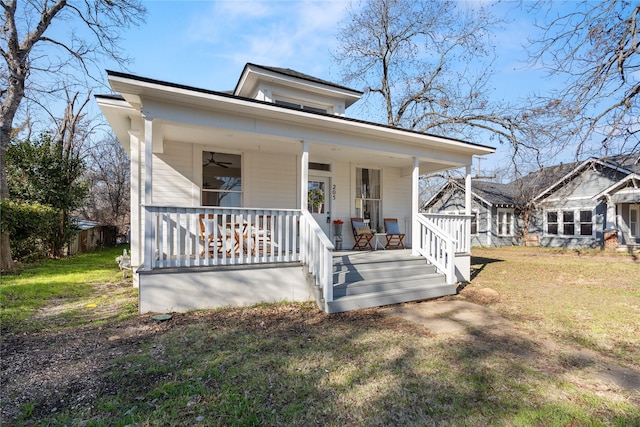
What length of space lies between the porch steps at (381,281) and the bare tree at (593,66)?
427cm

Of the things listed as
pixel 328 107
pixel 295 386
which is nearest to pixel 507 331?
pixel 295 386

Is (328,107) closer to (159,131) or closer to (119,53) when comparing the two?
(159,131)

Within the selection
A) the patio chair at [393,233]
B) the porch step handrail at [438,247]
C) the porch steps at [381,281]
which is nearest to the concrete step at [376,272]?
the porch steps at [381,281]

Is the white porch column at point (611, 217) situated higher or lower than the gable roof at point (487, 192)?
lower

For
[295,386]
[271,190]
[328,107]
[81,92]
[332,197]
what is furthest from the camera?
[81,92]

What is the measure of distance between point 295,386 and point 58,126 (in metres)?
22.6

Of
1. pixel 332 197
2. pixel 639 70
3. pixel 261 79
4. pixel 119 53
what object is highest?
pixel 119 53

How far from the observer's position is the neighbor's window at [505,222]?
19.8m

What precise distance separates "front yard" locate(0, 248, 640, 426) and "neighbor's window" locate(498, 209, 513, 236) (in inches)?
623

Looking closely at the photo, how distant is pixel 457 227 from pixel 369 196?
269cm

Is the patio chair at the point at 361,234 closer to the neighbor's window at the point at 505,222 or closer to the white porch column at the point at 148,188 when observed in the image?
the white porch column at the point at 148,188

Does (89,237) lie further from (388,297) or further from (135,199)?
(388,297)

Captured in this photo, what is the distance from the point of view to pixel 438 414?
A: 8.02 ft

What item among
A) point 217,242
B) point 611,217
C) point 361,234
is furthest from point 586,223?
point 217,242
